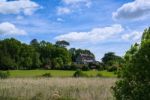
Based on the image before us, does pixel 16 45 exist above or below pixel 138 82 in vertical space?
above

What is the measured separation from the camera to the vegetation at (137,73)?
34.5ft

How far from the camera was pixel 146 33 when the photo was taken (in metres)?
11.1

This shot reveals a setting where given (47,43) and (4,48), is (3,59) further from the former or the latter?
(47,43)

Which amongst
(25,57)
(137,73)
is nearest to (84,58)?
(25,57)

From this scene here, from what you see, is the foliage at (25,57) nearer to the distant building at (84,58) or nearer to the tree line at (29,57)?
the tree line at (29,57)

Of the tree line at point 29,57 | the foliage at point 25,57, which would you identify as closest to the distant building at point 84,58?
the tree line at point 29,57

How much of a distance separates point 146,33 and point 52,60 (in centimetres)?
12022

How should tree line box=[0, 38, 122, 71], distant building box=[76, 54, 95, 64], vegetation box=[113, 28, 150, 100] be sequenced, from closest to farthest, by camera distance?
vegetation box=[113, 28, 150, 100], tree line box=[0, 38, 122, 71], distant building box=[76, 54, 95, 64]

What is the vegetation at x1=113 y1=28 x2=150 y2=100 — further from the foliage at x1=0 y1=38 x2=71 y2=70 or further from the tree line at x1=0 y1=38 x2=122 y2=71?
the foliage at x1=0 y1=38 x2=71 y2=70

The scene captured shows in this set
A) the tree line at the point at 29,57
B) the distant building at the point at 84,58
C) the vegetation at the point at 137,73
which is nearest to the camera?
the vegetation at the point at 137,73

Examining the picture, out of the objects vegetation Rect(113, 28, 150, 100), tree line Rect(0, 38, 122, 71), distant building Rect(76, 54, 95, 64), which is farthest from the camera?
distant building Rect(76, 54, 95, 64)

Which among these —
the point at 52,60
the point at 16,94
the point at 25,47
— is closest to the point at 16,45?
the point at 25,47

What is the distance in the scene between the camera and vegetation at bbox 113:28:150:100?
1052 cm

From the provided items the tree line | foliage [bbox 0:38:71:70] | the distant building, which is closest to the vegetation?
the tree line
